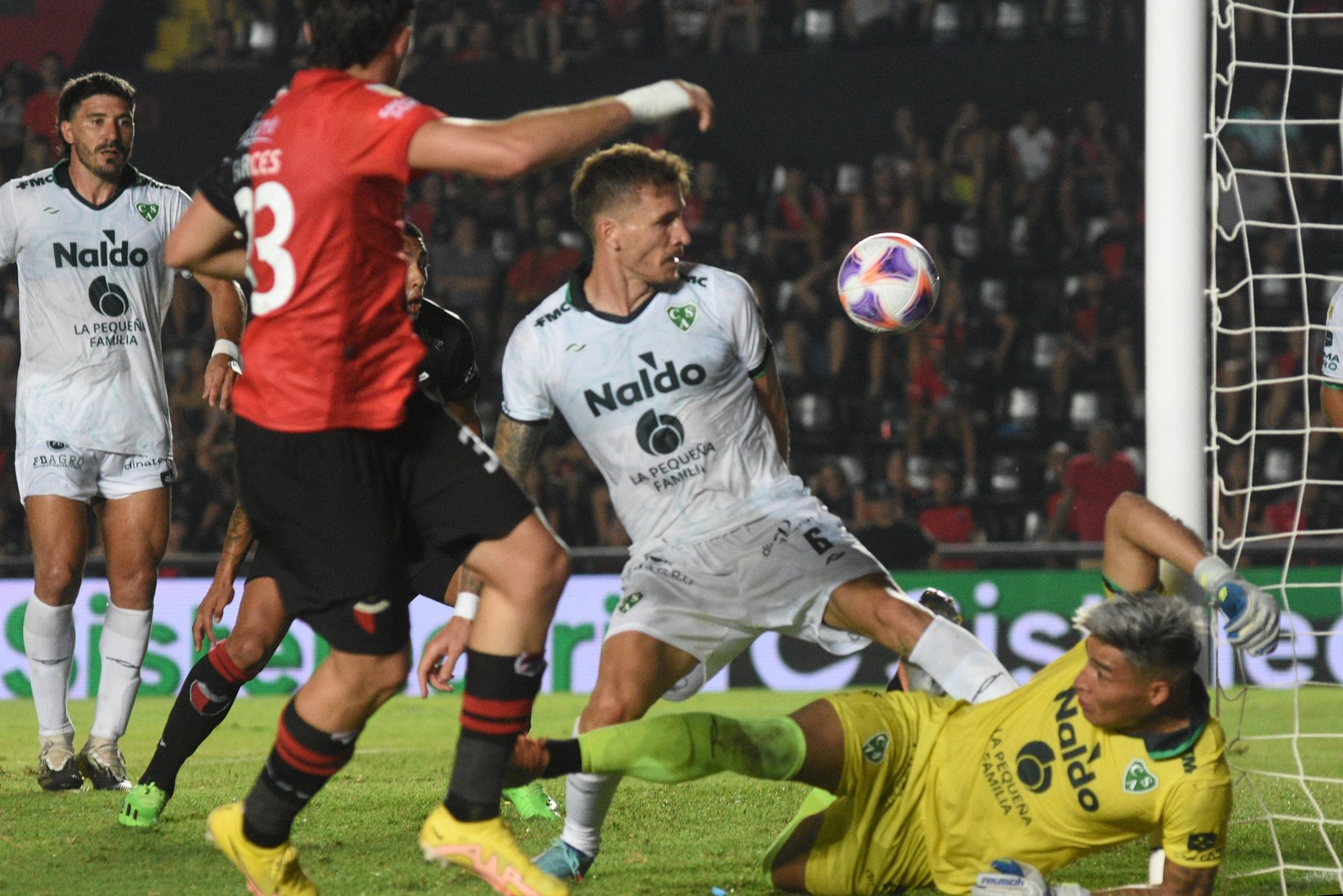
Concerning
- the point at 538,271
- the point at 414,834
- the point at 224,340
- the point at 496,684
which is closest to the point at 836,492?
the point at 538,271

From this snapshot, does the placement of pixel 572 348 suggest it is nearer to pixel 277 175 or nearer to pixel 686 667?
pixel 686 667

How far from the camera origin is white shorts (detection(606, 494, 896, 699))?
4.36 metres

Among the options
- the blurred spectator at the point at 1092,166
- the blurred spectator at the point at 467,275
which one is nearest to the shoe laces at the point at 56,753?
the blurred spectator at the point at 467,275

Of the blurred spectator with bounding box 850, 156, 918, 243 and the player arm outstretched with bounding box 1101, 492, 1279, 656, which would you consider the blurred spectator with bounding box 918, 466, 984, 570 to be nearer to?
the blurred spectator with bounding box 850, 156, 918, 243

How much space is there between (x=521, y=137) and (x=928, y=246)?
10.1 metres

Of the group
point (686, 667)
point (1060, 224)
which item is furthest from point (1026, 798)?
point (1060, 224)

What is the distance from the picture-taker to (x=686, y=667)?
4.39 metres

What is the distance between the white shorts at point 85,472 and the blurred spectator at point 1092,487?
24.0 feet

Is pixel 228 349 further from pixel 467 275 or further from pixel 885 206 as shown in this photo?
pixel 885 206

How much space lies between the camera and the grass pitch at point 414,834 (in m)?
4.25

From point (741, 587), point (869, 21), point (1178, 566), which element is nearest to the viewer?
point (1178, 566)

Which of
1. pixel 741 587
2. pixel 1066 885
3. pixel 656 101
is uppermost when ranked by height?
pixel 656 101

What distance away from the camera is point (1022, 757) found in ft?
12.8

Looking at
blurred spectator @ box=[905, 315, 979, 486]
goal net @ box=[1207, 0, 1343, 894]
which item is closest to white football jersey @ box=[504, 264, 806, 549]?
goal net @ box=[1207, 0, 1343, 894]
